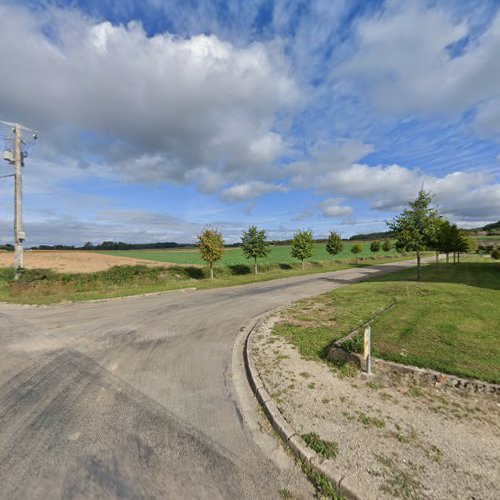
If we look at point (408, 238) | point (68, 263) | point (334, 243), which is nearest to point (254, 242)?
point (408, 238)

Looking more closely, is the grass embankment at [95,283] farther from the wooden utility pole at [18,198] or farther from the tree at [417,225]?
the tree at [417,225]

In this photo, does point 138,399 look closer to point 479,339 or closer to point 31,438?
point 31,438

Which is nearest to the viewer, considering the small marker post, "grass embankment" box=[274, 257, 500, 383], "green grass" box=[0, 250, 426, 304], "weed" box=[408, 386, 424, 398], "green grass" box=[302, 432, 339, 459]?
"green grass" box=[302, 432, 339, 459]

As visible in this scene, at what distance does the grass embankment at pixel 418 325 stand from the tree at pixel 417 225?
596 centimetres

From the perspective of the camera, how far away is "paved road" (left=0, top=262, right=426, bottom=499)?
10.0 ft

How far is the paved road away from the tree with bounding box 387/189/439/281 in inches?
603

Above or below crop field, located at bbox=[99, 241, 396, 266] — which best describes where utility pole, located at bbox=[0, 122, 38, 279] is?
above

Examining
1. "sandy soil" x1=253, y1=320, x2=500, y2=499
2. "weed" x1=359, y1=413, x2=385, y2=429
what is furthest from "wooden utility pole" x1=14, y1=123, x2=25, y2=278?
"weed" x1=359, y1=413, x2=385, y2=429

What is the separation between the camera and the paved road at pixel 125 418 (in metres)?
3.05

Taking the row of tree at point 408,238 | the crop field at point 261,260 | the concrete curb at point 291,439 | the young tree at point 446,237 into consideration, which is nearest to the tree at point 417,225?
the row of tree at point 408,238

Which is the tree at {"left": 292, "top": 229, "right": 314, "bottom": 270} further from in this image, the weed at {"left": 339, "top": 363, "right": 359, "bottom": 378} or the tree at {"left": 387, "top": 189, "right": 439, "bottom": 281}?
the weed at {"left": 339, "top": 363, "right": 359, "bottom": 378}

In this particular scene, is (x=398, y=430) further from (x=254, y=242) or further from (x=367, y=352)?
(x=254, y=242)

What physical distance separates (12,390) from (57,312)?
25.3 ft

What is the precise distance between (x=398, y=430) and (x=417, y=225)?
17.7 meters
